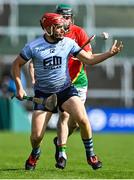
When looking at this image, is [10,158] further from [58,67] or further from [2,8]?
[2,8]

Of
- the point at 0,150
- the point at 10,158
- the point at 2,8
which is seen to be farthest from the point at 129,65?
the point at 10,158

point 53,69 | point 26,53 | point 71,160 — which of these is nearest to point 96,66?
point 71,160

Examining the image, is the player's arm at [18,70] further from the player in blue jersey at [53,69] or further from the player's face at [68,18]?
the player's face at [68,18]

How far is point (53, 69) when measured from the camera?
1179 cm

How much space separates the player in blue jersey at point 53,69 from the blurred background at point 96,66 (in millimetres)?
14298

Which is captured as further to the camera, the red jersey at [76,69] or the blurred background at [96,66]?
the blurred background at [96,66]

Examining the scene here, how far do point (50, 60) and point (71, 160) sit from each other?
3251 millimetres

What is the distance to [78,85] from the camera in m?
13.5

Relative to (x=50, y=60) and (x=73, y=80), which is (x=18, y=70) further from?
(x=73, y=80)

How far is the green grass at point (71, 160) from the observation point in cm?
1116

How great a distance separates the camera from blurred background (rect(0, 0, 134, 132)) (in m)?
27.5

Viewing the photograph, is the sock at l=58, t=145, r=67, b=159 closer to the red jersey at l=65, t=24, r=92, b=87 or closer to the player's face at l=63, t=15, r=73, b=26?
the red jersey at l=65, t=24, r=92, b=87

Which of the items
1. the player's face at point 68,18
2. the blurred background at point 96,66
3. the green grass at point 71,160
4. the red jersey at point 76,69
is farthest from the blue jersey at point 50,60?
the blurred background at point 96,66

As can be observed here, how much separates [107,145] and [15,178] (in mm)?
9668
